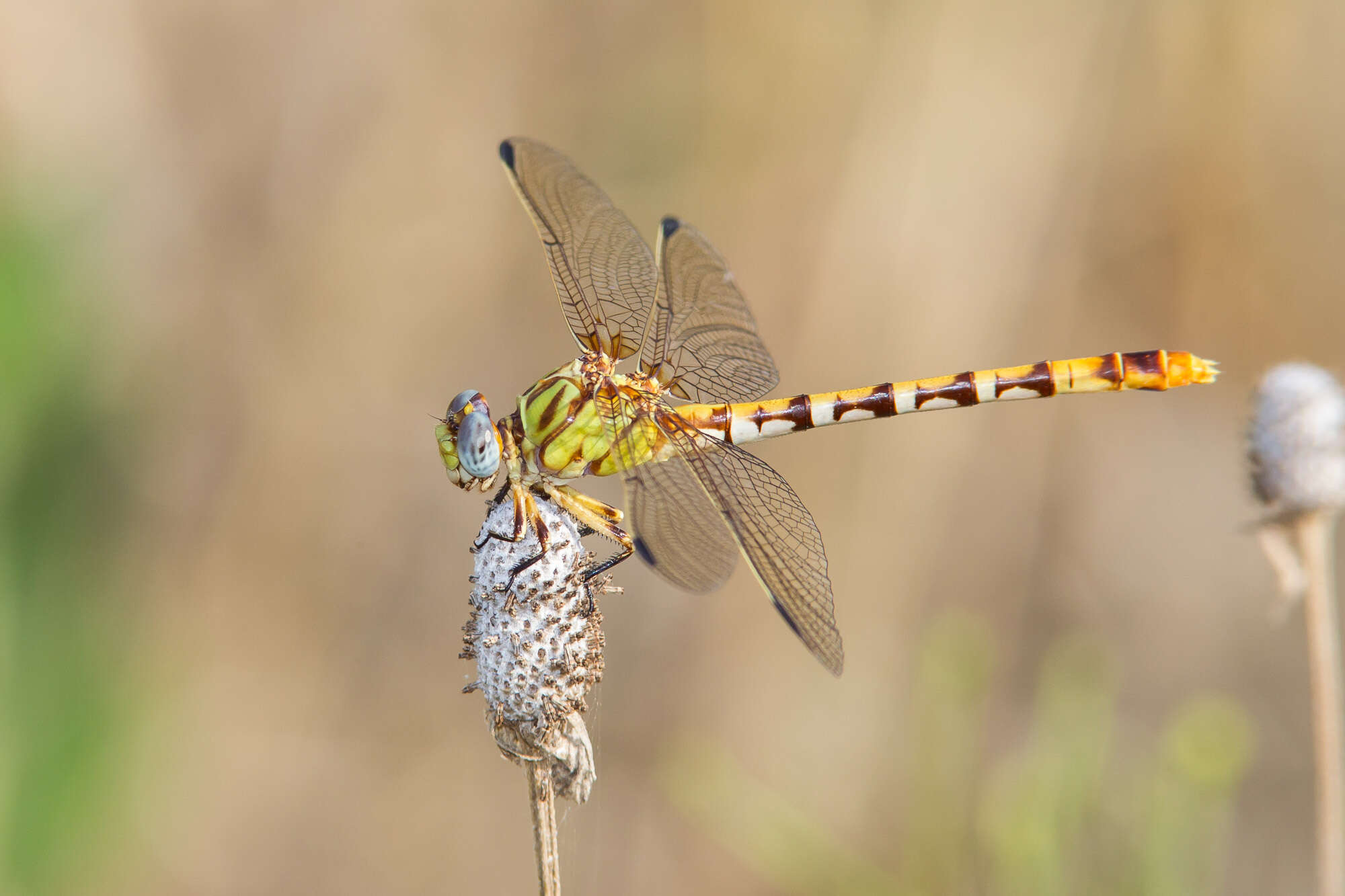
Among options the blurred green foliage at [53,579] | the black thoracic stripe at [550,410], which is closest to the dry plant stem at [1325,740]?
the black thoracic stripe at [550,410]

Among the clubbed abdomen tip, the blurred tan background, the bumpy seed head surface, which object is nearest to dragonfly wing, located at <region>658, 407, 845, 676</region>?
the bumpy seed head surface

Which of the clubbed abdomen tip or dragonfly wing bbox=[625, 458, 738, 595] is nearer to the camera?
dragonfly wing bbox=[625, 458, 738, 595]

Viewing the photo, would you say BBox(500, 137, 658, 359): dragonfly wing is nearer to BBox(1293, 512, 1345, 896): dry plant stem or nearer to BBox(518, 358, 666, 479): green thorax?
BBox(518, 358, 666, 479): green thorax

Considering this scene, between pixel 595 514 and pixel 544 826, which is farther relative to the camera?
pixel 595 514

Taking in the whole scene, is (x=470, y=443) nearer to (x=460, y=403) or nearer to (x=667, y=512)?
(x=460, y=403)

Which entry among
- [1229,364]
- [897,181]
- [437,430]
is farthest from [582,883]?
[1229,364]

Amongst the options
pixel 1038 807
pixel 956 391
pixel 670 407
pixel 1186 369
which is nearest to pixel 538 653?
pixel 670 407
